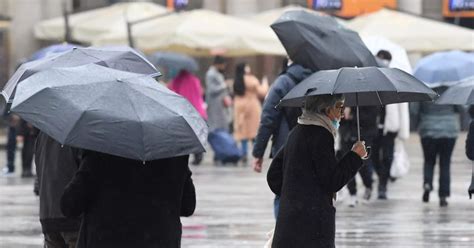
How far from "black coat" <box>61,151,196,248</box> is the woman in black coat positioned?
1.20m

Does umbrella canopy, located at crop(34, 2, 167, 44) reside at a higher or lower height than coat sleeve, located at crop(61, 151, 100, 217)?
lower

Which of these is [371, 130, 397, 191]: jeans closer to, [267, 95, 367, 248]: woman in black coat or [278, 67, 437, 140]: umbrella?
[278, 67, 437, 140]: umbrella

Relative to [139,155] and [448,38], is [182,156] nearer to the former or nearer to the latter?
[139,155]

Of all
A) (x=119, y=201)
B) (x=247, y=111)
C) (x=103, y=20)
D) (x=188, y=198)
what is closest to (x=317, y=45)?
(x=188, y=198)

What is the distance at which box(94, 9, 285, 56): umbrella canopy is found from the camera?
3372 centimetres

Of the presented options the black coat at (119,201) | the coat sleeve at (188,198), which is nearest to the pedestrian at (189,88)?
the coat sleeve at (188,198)

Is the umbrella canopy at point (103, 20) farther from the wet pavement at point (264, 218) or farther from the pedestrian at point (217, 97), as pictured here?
the wet pavement at point (264, 218)

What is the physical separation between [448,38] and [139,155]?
27.3 metres

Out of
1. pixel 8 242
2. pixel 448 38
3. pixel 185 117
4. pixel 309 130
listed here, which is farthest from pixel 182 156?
pixel 448 38

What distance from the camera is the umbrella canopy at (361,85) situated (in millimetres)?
8773

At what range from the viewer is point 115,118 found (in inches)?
286

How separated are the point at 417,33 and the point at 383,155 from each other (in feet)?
48.4

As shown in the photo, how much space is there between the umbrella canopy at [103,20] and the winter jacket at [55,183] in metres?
26.7

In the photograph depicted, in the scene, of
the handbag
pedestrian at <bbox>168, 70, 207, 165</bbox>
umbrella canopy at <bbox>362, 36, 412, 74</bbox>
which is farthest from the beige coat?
umbrella canopy at <bbox>362, 36, 412, 74</bbox>
